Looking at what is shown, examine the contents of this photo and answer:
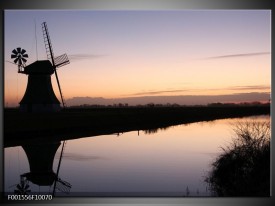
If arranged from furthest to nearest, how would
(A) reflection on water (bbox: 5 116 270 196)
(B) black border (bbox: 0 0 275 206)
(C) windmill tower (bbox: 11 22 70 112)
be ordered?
(C) windmill tower (bbox: 11 22 70 112)
(A) reflection on water (bbox: 5 116 270 196)
(B) black border (bbox: 0 0 275 206)

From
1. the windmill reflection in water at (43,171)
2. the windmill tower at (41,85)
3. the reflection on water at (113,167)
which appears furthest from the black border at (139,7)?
the windmill tower at (41,85)

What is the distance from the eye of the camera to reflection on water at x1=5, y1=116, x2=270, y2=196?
5695 millimetres

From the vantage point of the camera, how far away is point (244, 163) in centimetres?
539

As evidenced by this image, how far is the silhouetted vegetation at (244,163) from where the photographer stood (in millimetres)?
4980

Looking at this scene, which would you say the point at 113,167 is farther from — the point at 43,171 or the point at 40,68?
the point at 40,68

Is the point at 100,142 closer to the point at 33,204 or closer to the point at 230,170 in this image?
the point at 230,170

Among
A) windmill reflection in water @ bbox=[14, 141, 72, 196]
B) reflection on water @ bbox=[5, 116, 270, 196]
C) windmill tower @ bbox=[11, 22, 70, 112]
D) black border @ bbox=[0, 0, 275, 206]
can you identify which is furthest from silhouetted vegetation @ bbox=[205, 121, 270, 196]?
windmill tower @ bbox=[11, 22, 70, 112]

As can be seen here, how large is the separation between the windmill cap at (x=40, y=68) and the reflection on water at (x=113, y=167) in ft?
16.0

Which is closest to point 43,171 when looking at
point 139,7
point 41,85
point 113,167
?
point 113,167

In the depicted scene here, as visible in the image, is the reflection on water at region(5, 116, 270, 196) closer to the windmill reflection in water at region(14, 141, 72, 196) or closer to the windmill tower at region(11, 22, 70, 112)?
the windmill reflection in water at region(14, 141, 72, 196)

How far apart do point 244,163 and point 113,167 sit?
3273 millimetres

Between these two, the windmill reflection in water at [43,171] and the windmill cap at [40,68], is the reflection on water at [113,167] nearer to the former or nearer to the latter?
the windmill reflection in water at [43,171]

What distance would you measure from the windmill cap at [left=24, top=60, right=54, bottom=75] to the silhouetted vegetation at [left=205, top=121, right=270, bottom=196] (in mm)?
11102

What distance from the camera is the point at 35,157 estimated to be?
821cm
